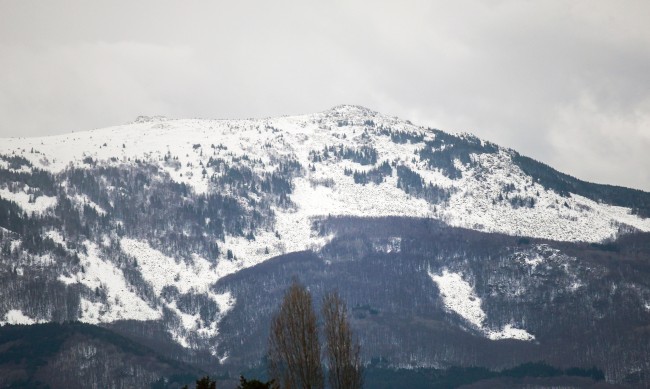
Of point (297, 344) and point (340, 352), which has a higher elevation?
point (297, 344)

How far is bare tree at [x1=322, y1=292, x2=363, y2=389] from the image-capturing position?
148 meters

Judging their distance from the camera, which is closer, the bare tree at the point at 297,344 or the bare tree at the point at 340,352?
the bare tree at the point at 297,344

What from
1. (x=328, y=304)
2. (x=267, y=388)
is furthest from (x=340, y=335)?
(x=267, y=388)

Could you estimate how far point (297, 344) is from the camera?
14688 centimetres

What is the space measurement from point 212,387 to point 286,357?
34.0 meters

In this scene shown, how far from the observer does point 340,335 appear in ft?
Result: 497

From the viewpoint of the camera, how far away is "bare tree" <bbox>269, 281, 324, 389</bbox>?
146 metres

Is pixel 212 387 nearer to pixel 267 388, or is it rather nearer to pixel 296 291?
pixel 267 388

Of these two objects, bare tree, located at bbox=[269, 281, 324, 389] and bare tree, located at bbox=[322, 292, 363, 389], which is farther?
bare tree, located at bbox=[322, 292, 363, 389]

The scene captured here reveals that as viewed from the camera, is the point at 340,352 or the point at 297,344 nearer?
the point at 297,344

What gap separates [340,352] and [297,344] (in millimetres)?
7879

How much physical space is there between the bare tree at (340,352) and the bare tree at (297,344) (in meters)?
3.71

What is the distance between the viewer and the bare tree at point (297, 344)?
146 metres

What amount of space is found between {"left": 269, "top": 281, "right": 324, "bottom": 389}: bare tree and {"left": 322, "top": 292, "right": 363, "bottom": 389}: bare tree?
146 inches
